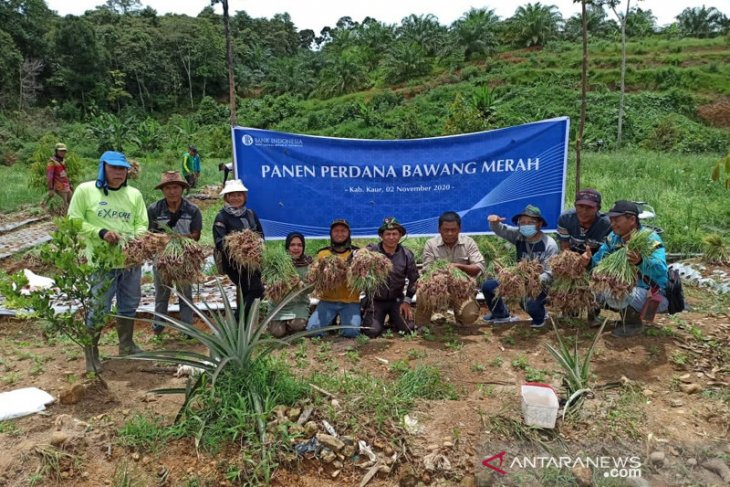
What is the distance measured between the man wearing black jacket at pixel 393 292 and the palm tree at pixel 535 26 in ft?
140

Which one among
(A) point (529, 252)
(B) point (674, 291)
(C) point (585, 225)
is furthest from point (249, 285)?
(B) point (674, 291)

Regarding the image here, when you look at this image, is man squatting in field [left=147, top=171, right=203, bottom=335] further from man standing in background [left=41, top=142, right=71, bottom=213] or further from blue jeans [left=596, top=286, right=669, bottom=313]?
man standing in background [left=41, top=142, right=71, bottom=213]

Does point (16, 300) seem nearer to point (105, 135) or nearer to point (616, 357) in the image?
point (616, 357)

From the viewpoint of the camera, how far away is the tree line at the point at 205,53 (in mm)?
40000

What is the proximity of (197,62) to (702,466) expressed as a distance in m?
54.1

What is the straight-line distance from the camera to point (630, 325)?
439 centimetres

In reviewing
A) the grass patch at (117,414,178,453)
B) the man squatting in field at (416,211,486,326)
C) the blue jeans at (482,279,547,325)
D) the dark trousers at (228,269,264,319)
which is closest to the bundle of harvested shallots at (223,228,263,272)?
the dark trousers at (228,269,264,319)

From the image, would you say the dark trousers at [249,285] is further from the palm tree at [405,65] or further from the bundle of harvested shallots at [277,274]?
the palm tree at [405,65]

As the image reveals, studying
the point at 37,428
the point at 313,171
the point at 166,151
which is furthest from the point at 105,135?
the point at 37,428

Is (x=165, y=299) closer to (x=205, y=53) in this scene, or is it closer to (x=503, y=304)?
(x=503, y=304)

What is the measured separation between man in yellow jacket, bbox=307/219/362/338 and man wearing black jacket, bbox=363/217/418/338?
14 cm

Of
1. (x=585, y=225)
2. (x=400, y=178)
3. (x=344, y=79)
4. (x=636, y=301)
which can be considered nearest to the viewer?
(x=636, y=301)

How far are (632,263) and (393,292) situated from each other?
2.04m

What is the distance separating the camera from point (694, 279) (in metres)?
5.97
